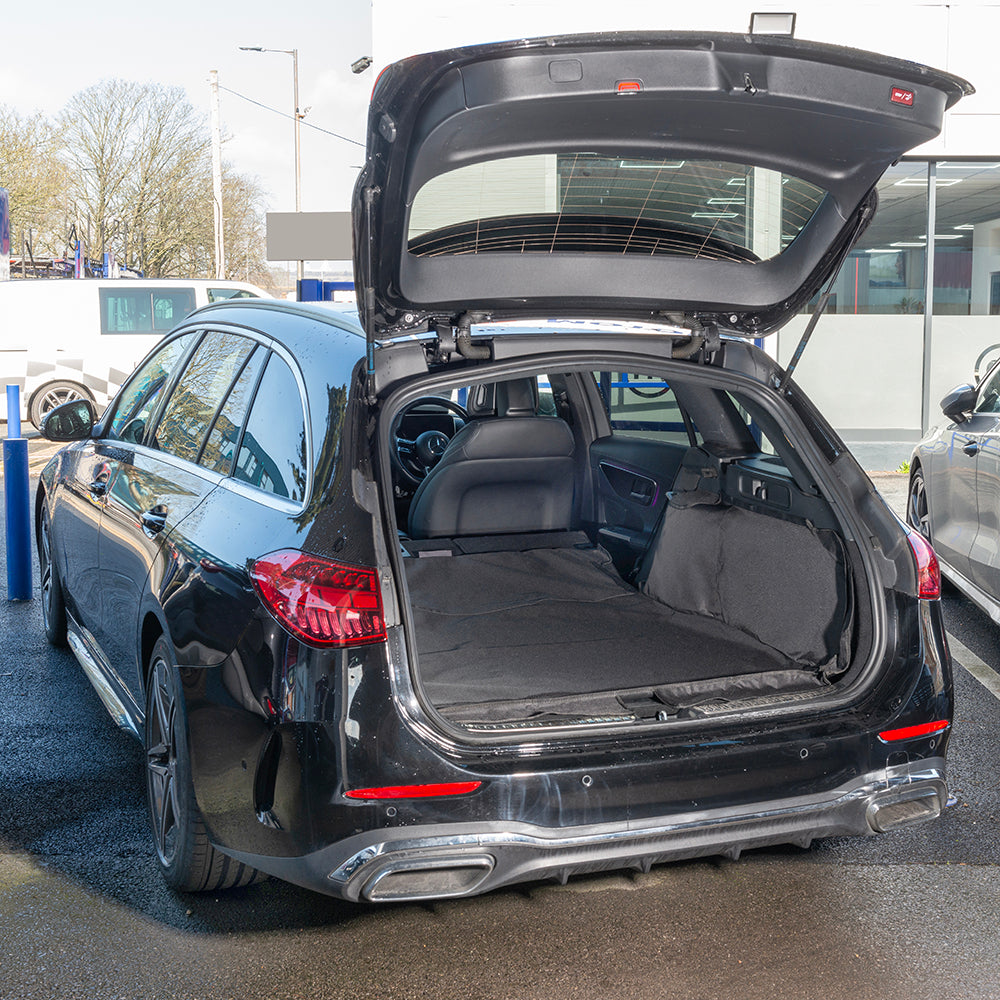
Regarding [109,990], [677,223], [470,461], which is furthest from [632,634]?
[109,990]

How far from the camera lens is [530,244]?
314 centimetres

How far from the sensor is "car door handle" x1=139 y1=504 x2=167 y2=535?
3520 mm

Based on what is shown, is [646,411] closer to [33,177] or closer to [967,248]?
[967,248]

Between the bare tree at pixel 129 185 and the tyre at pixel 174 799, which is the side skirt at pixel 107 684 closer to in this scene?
the tyre at pixel 174 799

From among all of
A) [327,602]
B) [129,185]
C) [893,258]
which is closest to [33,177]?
[129,185]

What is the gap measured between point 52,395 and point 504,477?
13.3m

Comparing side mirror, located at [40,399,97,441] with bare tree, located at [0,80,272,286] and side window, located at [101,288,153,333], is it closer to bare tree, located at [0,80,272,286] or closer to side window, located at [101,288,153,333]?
side window, located at [101,288,153,333]

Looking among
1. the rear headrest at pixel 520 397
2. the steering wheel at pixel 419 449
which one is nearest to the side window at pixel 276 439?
the rear headrest at pixel 520 397

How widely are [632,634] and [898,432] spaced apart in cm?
910

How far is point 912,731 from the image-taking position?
3049 mm

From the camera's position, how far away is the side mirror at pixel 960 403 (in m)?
5.97

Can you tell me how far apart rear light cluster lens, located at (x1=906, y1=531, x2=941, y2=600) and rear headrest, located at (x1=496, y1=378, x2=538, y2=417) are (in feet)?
7.01

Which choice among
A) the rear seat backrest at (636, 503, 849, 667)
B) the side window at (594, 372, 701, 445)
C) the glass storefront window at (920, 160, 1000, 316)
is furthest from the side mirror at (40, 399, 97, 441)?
the glass storefront window at (920, 160, 1000, 316)

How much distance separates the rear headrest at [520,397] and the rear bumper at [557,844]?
249 cm
